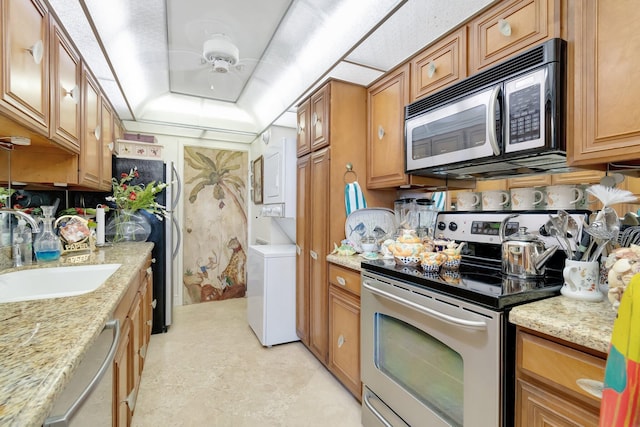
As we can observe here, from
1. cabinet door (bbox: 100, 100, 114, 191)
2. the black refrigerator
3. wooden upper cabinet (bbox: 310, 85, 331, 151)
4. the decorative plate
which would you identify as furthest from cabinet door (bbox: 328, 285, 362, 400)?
cabinet door (bbox: 100, 100, 114, 191)

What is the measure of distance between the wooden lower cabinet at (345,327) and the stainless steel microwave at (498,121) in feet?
2.78

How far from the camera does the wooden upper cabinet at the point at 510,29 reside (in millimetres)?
1231

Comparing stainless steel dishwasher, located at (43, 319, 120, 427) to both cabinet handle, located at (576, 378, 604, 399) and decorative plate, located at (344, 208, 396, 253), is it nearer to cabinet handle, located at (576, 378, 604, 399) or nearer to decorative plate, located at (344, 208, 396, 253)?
cabinet handle, located at (576, 378, 604, 399)

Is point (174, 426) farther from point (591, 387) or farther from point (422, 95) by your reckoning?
point (422, 95)

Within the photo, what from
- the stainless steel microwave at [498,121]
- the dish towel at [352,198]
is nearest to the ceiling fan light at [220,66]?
the dish towel at [352,198]

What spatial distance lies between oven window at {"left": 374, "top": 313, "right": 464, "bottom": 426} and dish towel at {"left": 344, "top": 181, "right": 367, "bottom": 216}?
2.87 ft

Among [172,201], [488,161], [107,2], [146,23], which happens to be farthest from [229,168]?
[488,161]

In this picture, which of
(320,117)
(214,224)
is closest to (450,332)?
(320,117)

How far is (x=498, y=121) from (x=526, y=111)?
0.40ft

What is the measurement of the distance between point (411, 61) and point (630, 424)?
1.92 metres

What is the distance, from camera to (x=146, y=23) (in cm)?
188

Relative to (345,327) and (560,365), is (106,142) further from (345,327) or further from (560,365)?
(560,365)

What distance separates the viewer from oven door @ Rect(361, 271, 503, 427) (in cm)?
103

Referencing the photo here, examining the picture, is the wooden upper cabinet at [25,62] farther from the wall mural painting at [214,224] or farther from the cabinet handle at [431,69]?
the wall mural painting at [214,224]
